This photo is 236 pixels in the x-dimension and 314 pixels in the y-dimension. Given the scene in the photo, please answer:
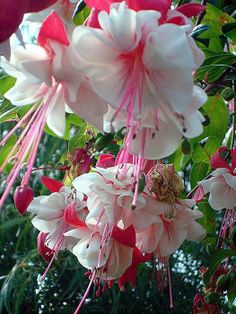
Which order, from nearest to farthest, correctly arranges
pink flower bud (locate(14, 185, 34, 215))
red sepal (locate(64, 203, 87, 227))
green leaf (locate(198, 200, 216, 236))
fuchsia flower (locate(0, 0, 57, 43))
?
fuchsia flower (locate(0, 0, 57, 43)), pink flower bud (locate(14, 185, 34, 215)), red sepal (locate(64, 203, 87, 227)), green leaf (locate(198, 200, 216, 236))

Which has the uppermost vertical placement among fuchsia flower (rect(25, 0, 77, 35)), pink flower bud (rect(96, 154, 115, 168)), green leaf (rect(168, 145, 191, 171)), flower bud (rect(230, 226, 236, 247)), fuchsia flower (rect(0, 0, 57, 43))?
fuchsia flower (rect(0, 0, 57, 43))

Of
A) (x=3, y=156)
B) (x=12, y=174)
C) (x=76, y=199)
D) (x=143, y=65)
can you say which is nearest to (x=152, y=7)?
(x=143, y=65)

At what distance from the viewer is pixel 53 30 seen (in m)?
0.44

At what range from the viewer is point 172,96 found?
436 millimetres

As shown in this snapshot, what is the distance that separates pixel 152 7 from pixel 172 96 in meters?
0.06

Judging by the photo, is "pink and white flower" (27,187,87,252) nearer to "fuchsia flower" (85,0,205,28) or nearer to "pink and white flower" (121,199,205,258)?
"pink and white flower" (121,199,205,258)

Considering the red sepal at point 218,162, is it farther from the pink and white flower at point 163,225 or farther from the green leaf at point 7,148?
the green leaf at point 7,148

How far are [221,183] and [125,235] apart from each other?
0.56 feet

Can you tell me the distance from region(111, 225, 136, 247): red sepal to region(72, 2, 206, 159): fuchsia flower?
0.53ft

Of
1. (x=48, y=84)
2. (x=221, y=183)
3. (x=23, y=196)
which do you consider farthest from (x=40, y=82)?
(x=221, y=183)

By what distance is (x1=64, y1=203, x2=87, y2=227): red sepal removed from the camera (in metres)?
0.67

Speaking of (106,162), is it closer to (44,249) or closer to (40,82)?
(44,249)

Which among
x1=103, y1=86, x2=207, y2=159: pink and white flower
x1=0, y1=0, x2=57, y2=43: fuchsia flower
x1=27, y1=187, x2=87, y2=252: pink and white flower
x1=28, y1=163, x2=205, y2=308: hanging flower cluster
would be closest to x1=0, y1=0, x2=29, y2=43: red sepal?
x1=0, y1=0, x2=57, y2=43: fuchsia flower

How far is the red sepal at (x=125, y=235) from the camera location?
2.02ft
